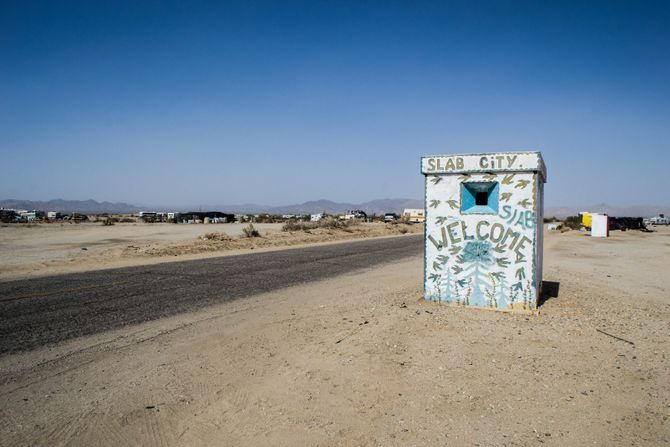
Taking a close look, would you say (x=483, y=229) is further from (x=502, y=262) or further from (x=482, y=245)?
(x=502, y=262)

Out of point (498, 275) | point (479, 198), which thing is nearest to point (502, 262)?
point (498, 275)

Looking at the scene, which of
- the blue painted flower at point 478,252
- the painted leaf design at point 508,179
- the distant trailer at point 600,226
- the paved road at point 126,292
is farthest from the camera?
the distant trailer at point 600,226

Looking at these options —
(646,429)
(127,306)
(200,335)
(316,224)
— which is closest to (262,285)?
(127,306)

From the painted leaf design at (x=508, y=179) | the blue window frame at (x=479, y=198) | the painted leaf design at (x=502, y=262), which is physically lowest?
the painted leaf design at (x=502, y=262)

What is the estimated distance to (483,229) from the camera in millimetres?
7457

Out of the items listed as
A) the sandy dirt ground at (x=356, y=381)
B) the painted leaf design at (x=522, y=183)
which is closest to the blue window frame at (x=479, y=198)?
the painted leaf design at (x=522, y=183)

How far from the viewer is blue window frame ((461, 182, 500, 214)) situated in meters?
7.42

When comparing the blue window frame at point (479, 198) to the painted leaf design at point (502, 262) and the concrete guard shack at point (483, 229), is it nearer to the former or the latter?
the concrete guard shack at point (483, 229)

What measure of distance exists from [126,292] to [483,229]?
27.3 feet

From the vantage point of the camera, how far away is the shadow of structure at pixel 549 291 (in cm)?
860

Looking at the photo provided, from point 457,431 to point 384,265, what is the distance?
1235cm

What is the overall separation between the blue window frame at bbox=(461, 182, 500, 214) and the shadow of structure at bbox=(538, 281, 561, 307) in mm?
2193

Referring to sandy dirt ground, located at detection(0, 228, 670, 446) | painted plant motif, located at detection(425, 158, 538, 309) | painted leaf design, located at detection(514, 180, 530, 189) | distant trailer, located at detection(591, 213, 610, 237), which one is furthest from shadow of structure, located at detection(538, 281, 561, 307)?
distant trailer, located at detection(591, 213, 610, 237)

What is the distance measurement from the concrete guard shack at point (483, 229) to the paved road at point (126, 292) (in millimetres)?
4800
